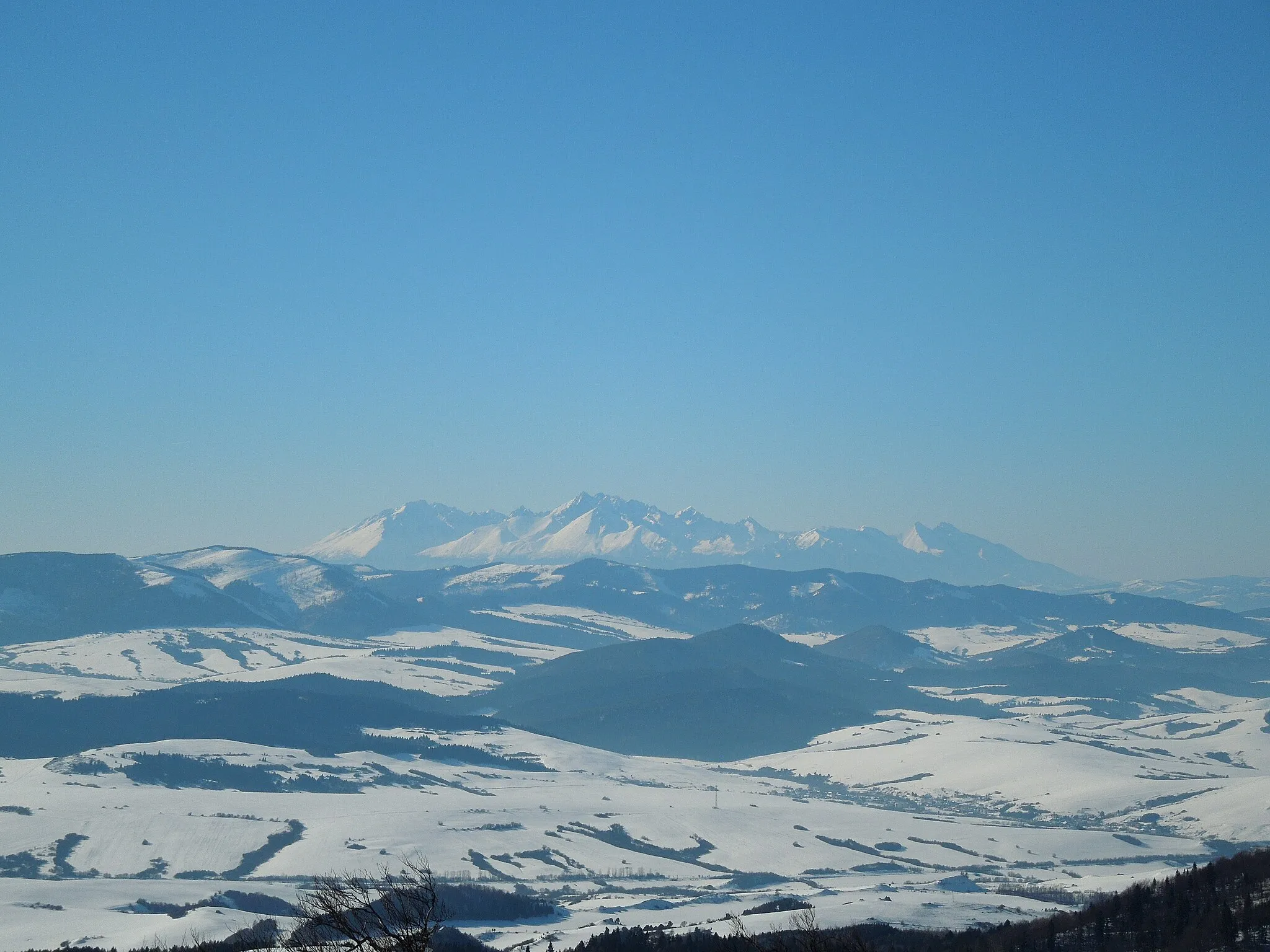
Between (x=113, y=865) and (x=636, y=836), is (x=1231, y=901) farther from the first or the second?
(x=113, y=865)

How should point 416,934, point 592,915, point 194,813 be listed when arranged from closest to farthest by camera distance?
point 416,934 → point 592,915 → point 194,813

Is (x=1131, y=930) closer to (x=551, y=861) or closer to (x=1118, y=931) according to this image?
(x=1118, y=931)

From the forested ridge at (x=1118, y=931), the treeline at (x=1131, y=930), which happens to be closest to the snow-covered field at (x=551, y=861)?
the forested ridge at (x=1118, y=931)

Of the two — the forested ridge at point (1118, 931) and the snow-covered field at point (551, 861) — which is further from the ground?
the forested ridge at point (1118, 931)

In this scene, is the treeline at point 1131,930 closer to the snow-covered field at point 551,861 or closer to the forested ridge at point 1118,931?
the forested ridge at point 1118,931

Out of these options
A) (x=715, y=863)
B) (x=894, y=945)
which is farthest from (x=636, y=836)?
(x=894, y=945)

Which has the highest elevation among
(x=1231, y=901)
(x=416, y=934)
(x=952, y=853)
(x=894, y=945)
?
(x=416, y=934)

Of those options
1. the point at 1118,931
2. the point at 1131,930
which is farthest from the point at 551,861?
the point at 1131,930

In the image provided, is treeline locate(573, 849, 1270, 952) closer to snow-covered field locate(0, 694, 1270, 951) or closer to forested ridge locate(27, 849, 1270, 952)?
forested ridge locate(27, 849, 1270, 952)

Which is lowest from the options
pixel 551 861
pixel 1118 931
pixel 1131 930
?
pixel 551 861

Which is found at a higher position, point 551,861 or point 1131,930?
point 1131,930

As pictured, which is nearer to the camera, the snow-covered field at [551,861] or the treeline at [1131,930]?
the treeline at [1131,930]
